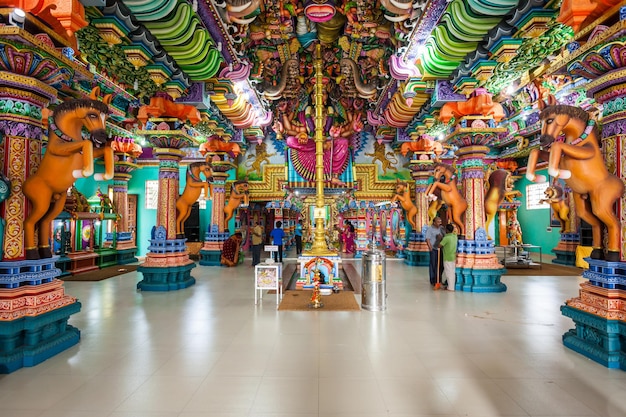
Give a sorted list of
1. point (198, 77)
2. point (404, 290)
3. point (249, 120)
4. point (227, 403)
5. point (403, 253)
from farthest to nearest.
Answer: point (403, 253) < point (249, 120) < point (404, 290) < point (198, 77) < point (227, 403)

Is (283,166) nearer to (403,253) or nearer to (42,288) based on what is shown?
(403,253)

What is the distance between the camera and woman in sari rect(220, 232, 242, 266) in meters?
10.3

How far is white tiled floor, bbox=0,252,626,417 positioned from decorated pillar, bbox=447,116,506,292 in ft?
4.18

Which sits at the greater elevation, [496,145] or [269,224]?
[496,145]

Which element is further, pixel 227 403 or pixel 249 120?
pixel 249 120

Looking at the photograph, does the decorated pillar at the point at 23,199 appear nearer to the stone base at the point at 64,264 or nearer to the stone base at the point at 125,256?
the stone base at the point at 64,264

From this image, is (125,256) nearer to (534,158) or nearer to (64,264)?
(64,264)

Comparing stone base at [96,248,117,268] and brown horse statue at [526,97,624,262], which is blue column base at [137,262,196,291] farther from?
brown horse statue at [526,97,624,262]

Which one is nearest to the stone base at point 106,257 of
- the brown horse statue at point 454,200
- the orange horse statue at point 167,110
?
the orange horse statue at point 167,110

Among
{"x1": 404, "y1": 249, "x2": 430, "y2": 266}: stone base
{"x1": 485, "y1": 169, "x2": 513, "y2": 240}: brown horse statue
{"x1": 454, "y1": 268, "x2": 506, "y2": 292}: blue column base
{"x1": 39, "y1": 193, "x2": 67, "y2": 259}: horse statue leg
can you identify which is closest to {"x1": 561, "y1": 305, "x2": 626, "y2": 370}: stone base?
{"x1": 454, "y1": 268, "x2": 506, "y2": 292}: blue column base

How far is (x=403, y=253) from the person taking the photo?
1191cm

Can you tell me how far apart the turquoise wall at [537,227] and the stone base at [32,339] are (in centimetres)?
1447

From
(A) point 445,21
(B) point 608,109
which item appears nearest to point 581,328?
(B) point 608,109

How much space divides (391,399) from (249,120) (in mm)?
8291
